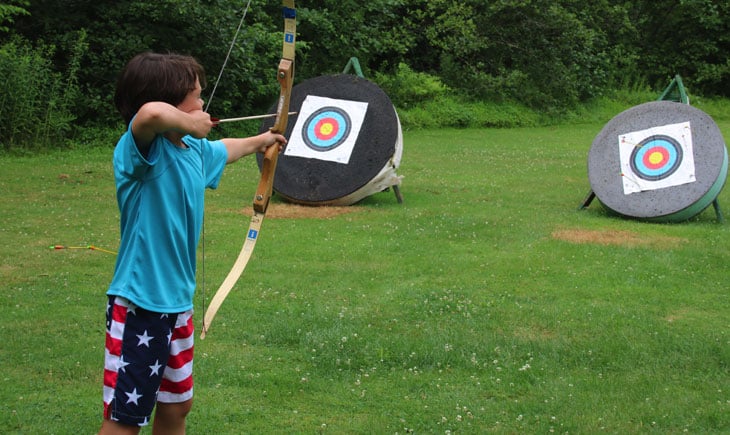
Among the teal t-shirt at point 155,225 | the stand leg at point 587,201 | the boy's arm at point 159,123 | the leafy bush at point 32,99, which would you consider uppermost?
the boy's arm at point 159,123

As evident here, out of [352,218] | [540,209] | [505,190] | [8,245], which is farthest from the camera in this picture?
[505,190]

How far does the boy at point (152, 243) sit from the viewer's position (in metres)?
2.56

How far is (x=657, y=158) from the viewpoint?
9.11 meters

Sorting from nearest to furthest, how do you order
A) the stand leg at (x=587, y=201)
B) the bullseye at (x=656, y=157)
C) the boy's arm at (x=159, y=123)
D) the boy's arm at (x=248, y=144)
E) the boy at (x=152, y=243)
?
the boy's arm at (x=159, y=123) < the boy at (x=152, y=243) < the boy's arm at (x=248, y=144) < the bullseye at (x=656, y=157) < the stand leg at (x=587, y=201)

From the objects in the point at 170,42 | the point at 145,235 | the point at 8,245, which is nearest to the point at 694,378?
the point at 145,235

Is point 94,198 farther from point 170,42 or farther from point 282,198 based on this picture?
point 170,42

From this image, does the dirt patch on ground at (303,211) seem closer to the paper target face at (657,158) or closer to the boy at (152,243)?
the paper target face at (657,158)

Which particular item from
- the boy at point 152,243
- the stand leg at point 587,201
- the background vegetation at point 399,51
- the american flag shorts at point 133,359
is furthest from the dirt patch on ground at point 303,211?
the american flag shorts at point 133,359

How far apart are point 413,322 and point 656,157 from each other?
198 inches

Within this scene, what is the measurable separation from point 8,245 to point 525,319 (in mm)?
4463

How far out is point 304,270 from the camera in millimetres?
6500

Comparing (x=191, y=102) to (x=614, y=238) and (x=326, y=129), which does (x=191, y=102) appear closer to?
(x=614, y=238)

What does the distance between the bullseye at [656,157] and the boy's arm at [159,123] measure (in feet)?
24.1

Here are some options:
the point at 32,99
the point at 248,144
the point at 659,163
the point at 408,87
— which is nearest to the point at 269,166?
the point at 248,144
